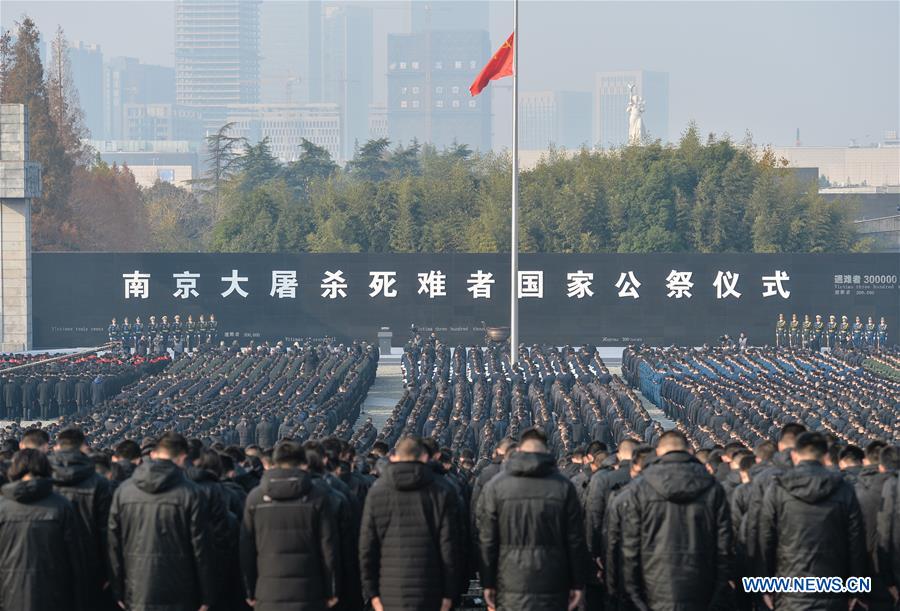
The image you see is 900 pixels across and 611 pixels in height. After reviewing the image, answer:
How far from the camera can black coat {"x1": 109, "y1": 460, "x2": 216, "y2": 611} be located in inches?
288

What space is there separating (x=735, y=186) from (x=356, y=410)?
2797 cm

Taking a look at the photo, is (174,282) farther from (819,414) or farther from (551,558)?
(551,558)

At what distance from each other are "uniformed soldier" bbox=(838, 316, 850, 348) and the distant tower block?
2001cm

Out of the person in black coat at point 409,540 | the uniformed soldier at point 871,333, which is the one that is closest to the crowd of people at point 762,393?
the uniformed soldier at point 871,333

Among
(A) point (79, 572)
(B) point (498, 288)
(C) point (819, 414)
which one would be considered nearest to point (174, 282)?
(B) point (498, 288)

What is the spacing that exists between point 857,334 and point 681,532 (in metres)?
30.7

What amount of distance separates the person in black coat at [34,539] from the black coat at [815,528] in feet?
11.5

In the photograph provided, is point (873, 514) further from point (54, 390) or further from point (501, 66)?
point (501, 66)

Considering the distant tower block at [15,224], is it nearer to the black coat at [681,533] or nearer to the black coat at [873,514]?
the black coat at [873,514]

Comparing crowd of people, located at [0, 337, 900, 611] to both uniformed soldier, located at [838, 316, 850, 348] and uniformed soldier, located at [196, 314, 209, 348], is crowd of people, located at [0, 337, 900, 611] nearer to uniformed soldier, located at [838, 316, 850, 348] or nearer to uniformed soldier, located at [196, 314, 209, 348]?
uniformed soldier, located at [838, 316, 850, 348]

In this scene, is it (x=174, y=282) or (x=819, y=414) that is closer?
(x=819, y=414)

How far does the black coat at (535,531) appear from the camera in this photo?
7.32 m

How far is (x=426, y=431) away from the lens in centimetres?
1819

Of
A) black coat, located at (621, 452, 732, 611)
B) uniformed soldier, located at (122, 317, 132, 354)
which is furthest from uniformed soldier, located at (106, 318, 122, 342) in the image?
black coat, located at (621, 452, 732, 611)
